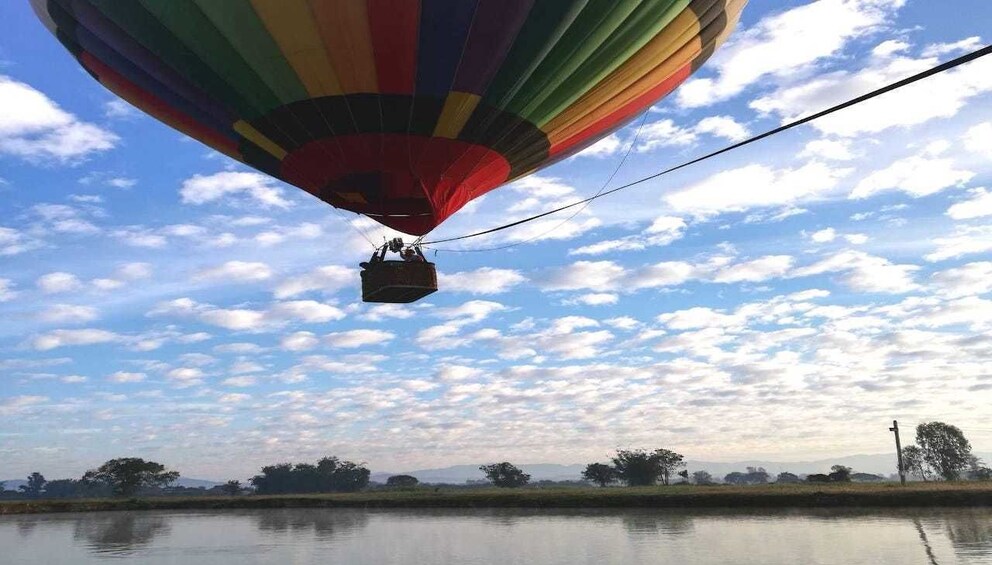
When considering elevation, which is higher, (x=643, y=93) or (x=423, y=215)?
(x=643, y=93)

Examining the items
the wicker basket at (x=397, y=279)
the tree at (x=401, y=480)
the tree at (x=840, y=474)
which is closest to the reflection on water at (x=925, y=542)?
the wicker basket at (x=397, y=279)

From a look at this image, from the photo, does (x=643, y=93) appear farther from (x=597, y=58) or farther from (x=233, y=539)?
(x=233, y=539)

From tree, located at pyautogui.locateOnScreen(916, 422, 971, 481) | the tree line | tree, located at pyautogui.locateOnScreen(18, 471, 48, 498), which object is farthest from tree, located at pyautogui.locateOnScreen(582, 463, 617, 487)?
tree, located at pyautogui.locateOnScreen(18, 471, 48, 498)

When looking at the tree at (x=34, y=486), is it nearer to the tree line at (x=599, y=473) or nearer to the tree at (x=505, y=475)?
the tree line at (x=599, y=473)

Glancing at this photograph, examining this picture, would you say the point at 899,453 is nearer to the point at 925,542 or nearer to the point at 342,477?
the point at 925,542

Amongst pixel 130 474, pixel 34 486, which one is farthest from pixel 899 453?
pixel 34 486

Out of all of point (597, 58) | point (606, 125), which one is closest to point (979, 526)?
point (606, 125)
